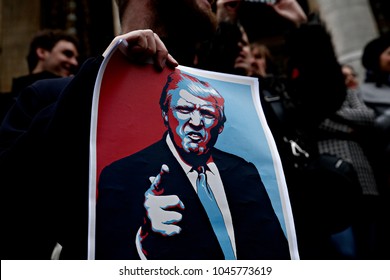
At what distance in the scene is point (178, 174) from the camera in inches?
25.9

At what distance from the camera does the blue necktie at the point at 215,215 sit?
647 mm

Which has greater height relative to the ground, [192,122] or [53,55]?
[53,55]

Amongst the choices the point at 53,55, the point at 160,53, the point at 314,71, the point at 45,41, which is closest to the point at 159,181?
the point at 160,53

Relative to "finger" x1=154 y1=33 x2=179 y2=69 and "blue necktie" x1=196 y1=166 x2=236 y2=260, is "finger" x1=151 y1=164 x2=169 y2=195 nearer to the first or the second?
"blue necktie" x1=196 y1=166 x2=236 y2=260

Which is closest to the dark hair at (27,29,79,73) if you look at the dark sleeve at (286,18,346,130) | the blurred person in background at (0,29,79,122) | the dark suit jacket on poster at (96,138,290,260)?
the blurred person in background at (0,29,79,122)

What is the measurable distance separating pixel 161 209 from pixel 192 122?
7.5 inches

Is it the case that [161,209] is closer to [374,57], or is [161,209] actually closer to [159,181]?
[159,181]

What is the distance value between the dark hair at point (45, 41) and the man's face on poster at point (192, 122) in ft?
6.22

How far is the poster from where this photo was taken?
1.97 feet

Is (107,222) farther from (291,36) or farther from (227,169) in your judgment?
(291,36)

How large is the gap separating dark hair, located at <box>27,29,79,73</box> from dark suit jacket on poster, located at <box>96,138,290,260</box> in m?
1.98

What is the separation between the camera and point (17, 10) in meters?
6.38

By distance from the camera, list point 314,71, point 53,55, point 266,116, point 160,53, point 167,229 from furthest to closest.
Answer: point 53,55 → point 314,71 → point 266,116 → point 160,53 → point 167,229

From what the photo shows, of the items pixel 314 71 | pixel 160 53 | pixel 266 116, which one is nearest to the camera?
pixel 160 53
